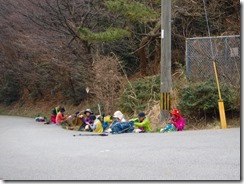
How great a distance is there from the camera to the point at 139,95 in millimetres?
19984

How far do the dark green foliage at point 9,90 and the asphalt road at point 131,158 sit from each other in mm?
32417

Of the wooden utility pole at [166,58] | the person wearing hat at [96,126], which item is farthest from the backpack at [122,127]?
the wooden utility pole at [166,58]

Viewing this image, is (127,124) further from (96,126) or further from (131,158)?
(131,158)

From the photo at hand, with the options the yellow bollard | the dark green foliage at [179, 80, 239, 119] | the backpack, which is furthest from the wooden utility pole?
the yellow bollard

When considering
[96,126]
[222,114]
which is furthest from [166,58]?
[96,126]

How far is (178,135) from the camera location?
42.3ft

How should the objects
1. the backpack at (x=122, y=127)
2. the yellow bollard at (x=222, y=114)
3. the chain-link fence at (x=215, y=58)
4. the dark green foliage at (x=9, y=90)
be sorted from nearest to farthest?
the yellow bollard at (x=222, y=114) → the backpack at (x=122, y=127) → the chain-link fence at (x=215, y=58) → the dark green foliage at (x=9, y=90)

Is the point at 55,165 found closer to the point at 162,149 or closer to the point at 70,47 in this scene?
the point at 162,149

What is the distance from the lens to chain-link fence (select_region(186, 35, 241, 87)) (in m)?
16.0

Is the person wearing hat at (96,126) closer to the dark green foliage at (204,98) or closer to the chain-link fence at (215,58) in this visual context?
the dark green foliage at (204,98)

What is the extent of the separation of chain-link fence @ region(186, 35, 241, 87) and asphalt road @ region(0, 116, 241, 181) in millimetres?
3786

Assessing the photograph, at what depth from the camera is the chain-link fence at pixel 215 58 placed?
52.5 ft

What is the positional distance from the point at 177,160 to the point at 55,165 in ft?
8.05

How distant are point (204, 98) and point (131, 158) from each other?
637cm
